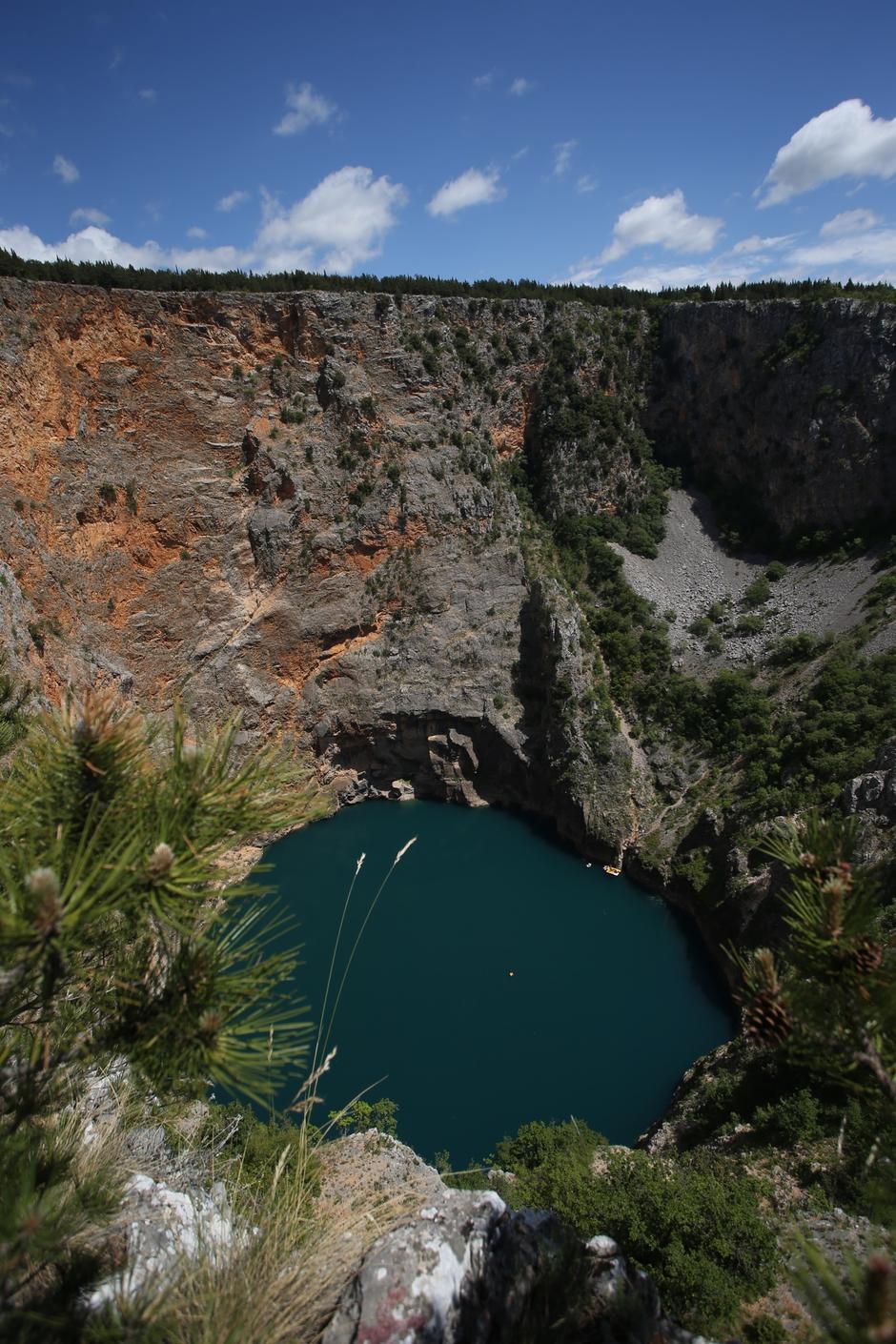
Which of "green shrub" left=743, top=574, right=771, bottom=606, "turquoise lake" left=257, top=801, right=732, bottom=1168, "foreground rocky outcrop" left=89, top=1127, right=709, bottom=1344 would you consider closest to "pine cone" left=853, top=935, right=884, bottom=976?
"foreground rocky outcrop" left=89, top=1127, right=709, bottom=1344

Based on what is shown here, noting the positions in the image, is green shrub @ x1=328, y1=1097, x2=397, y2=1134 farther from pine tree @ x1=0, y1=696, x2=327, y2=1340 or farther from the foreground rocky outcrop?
pine tree @ x1=0, y1=696, x2=327, y2=1340

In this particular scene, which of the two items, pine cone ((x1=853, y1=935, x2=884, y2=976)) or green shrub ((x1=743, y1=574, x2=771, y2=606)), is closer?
pine cone ((x1=853, y1=935, x2=884, y2=976))

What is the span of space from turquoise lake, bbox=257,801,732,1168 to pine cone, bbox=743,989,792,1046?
423 inches

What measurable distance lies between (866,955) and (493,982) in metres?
16.4

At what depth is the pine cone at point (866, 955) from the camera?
9.11ft

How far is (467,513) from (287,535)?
6.63 m

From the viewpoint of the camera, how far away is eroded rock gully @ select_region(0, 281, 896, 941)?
69.6 ft

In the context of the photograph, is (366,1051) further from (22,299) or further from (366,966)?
(22,299)

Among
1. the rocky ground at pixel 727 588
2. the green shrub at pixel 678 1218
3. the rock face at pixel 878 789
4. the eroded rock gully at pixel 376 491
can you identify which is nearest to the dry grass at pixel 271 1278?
the green shrub at pixel 678 1218

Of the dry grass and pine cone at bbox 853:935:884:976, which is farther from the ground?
pine cone at bbox 853:935:884:976

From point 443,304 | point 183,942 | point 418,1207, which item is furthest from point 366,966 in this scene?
point 443,304

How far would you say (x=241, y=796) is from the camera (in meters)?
2.95

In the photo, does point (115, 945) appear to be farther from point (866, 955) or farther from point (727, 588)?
point (727, 588)

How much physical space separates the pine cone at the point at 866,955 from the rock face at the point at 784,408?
26.4 meters
